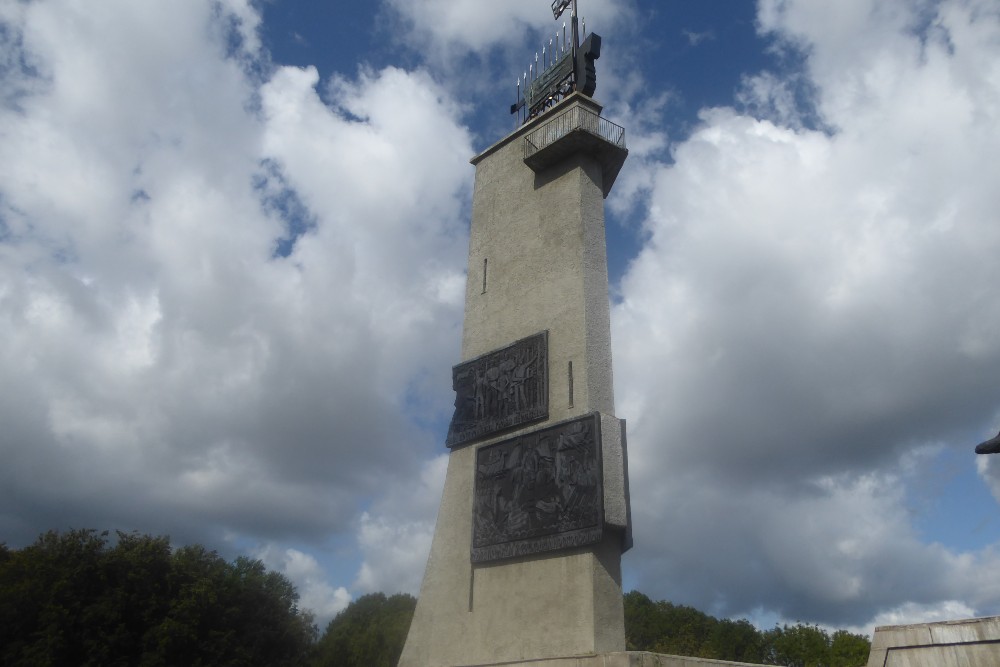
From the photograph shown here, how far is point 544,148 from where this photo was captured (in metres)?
16.1

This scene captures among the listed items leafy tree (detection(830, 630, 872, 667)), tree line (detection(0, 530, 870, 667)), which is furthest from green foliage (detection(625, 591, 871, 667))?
tree line (detection(0, 530, 870, 667))

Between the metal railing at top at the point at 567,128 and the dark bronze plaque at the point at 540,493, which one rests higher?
the metal railing at top at the point at 567,128

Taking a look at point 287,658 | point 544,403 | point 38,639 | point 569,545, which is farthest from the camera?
point 287,658

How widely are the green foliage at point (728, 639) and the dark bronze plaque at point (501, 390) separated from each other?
29907 millimetres

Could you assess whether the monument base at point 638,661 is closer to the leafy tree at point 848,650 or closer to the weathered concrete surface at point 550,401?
the weathered concrete surface at point 550,401

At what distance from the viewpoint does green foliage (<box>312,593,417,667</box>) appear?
43.2 meters

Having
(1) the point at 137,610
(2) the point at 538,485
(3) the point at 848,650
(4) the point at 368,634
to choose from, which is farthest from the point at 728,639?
(2) the point at 538,485

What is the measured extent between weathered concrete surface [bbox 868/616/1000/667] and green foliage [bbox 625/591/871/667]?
107 feet

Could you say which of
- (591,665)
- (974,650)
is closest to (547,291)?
(591,665)

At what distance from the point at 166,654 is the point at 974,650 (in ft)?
67.5

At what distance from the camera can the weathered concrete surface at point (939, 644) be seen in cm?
866

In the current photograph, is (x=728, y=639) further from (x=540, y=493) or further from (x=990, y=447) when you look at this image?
(x=990, y=447)

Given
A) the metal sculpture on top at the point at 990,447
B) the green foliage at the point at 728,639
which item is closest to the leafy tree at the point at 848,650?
the green foliage at the point at 728,639

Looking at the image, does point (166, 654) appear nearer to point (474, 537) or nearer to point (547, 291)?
point (474, 537)
